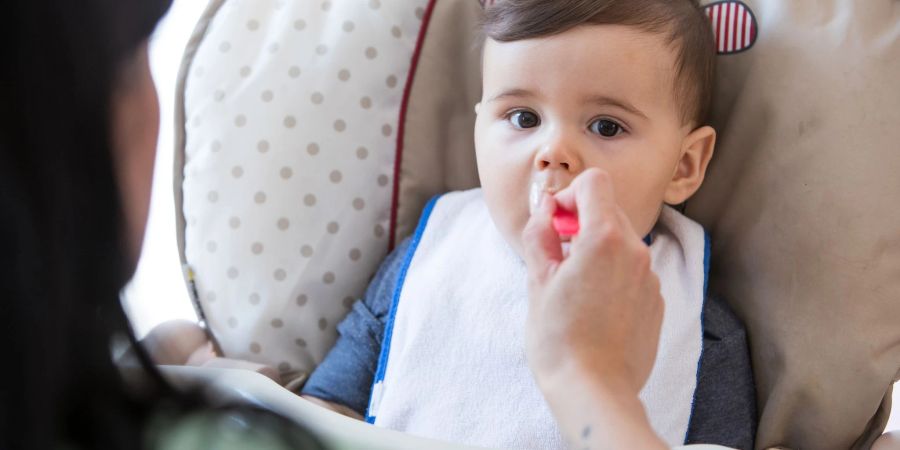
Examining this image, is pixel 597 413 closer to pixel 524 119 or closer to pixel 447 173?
pixel 524 119

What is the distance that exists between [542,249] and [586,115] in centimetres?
31

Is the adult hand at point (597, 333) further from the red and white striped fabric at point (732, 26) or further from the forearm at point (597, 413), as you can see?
the red and white striped fabric at point (732, 26)

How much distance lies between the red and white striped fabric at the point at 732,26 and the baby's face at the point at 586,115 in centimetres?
12

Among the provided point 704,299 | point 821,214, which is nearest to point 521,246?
point 704,299

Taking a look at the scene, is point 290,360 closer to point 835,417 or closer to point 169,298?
point 169,298

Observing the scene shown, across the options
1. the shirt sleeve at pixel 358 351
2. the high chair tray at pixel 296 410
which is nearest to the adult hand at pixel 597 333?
the high chair tray at pixel 296 410

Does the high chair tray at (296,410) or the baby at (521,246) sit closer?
the high chair tray at (296,410)

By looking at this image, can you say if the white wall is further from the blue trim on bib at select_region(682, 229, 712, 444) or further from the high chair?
the blue trim on bib at select_region(682, 229, 712, 444)

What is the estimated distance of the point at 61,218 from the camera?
484 mm

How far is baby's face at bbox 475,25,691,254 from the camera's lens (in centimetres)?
90

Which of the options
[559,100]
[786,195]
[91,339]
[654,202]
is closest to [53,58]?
[91,339]

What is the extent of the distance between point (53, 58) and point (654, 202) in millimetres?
662

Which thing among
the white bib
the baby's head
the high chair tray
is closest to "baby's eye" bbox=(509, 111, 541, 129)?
the baby's head

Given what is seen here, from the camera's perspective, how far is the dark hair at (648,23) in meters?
0.90
